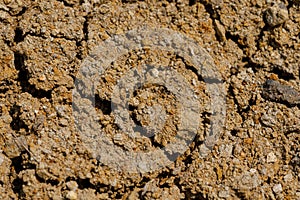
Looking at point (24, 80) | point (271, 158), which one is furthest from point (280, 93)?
point (24, 80)

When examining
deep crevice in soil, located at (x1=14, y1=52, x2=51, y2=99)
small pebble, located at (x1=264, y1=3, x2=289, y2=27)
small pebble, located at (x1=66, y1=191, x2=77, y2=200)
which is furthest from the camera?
small pebble, located at (x1=264, y1=3, x2=289, y2=27)

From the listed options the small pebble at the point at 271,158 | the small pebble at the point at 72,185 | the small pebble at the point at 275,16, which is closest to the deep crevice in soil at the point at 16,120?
the small pebble at the point at 72,185

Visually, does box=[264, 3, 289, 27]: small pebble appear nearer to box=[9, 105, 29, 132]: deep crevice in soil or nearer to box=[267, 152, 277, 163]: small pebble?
box=[267, 152, 277, 163]: small pebble

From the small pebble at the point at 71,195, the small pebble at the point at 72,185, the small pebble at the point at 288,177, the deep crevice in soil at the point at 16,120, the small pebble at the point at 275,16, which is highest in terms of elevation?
the small pebble at the point at 275,16

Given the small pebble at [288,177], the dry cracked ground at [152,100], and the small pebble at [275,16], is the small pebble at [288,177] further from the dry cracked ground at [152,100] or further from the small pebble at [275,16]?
the small pebble at [275,16]

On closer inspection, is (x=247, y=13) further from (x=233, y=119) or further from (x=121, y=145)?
(x=121, y=145)

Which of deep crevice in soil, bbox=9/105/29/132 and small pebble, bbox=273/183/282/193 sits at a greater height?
deep crevice in soil, bbox=9/105/29/132

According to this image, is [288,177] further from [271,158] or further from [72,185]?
[72,185]

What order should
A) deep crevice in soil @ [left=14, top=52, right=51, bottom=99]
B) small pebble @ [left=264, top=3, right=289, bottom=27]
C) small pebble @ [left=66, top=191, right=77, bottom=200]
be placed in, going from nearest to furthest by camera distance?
small pebble @ [left=66, top=191, right=77, bottom=200] → deep crevice in soil @ [left=14, top=52, right=51, bottom=99] → small pebble @ [left=264, top=3, right=289, bottom=27]

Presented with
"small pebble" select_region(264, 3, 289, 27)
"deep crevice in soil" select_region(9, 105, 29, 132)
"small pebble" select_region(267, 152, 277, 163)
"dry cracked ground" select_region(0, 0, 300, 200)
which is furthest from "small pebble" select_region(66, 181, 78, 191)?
"small pebble" select_region(264, 3, 289, 27)
